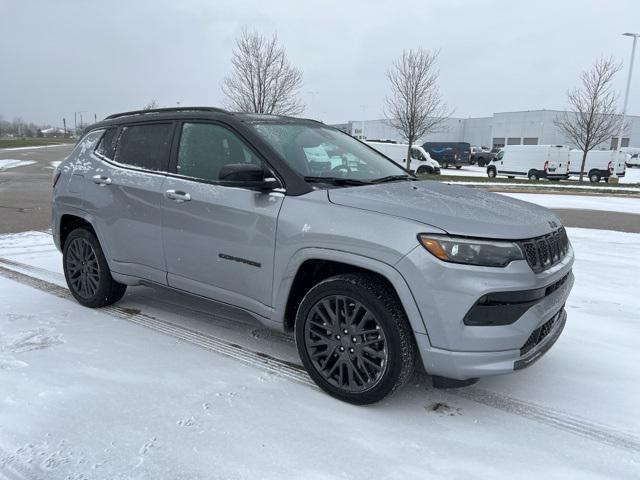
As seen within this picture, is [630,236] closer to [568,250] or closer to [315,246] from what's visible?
[568,250]

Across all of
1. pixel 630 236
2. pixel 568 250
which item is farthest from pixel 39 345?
pixel 630 236

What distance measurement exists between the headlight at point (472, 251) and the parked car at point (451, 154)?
43.7m

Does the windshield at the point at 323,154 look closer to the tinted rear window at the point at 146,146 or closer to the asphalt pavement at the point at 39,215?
the tinted rear window at the point at 146,146

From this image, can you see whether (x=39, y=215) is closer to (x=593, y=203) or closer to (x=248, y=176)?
(x=248, y=176)

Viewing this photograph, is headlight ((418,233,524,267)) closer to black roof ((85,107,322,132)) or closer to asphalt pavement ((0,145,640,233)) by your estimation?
black roof ((85,107,322,132))

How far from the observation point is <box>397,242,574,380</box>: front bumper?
108 inches

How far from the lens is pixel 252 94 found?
72.1ft

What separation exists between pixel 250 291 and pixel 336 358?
0.78m

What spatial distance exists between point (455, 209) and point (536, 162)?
31.8 metres

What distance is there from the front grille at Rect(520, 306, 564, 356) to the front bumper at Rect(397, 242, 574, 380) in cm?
3

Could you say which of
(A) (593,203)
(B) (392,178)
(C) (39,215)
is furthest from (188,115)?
(A) (593,203)

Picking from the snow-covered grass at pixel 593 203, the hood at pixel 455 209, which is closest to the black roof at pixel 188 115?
the hood at pixel 455 209

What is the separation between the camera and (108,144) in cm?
476

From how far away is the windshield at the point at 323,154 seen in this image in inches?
144
